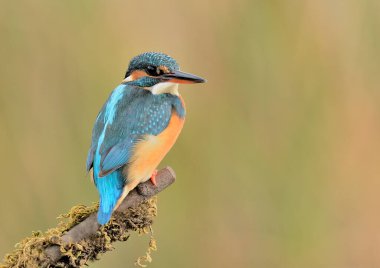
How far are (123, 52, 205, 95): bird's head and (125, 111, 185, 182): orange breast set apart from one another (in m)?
0.08

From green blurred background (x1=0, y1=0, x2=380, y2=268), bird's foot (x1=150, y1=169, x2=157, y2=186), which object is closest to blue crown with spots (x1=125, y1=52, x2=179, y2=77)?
bird's foot (x1=150, y1=169, x2=157, y2=186)

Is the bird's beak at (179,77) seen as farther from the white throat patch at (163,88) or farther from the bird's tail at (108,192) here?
the bird's tail at (108,192)

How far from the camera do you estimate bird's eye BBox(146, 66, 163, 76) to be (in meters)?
1.82

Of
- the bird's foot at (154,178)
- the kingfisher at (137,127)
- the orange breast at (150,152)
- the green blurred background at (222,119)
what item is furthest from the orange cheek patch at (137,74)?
the green blurred background at (222,119)

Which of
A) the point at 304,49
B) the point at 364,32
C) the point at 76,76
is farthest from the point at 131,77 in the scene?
the point at 364,32

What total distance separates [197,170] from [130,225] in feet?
3.87

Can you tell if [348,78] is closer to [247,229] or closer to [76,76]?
[247,229]

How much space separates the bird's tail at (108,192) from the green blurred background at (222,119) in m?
0.95

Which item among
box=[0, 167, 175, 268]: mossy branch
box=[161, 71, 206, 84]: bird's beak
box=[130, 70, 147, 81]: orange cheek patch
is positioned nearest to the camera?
box=[0, 167, 175, 268]: mossy branch

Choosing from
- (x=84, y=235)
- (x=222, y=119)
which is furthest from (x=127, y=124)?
(x=222, y=119)

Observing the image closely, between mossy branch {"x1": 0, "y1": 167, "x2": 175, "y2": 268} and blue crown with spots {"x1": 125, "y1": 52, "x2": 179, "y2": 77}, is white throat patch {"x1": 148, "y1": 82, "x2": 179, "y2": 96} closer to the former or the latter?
blue crown with spots {"x1": 125, "y1": 52, "x2": 179, "y2": 77}

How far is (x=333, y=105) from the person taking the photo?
110 inches

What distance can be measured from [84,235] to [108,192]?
134 millimetres

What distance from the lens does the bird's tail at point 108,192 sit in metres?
1.47
